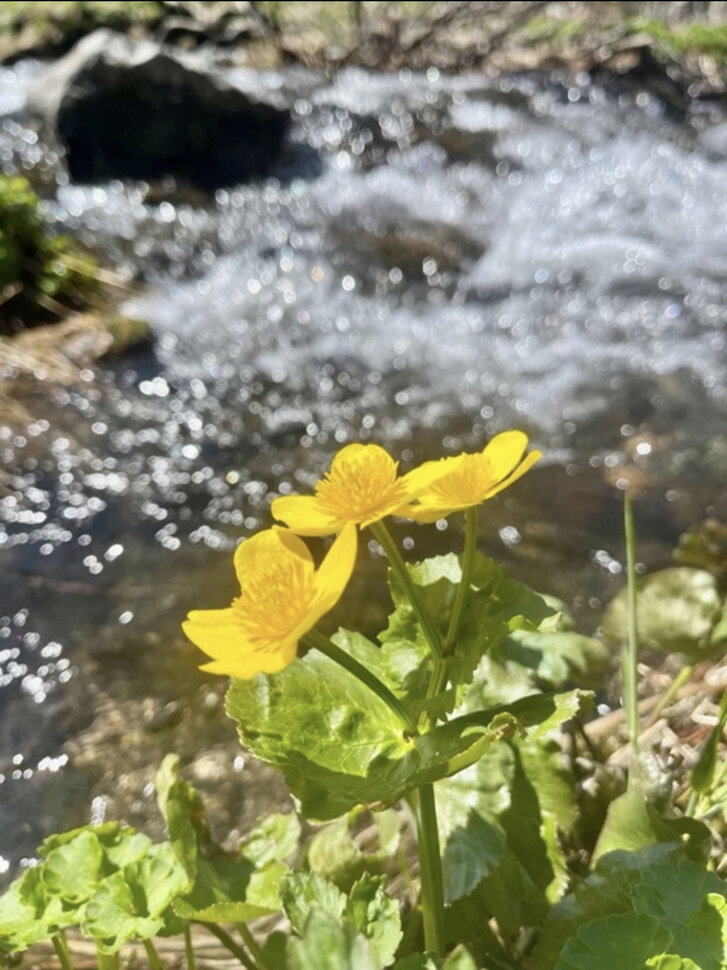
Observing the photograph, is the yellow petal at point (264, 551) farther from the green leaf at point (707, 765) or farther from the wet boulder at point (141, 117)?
the wet boulder at point (141, 117)

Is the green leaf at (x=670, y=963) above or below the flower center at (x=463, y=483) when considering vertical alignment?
below

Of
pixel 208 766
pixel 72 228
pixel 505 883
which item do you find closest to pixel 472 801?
pixel 505 883

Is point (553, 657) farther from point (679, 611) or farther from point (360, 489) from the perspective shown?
point (360, 489)

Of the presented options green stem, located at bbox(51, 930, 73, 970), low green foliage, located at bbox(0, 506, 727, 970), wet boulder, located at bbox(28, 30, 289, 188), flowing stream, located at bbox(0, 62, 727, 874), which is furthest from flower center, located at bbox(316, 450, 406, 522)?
wet boulder, located at bbox(28, 30, 289, 188)

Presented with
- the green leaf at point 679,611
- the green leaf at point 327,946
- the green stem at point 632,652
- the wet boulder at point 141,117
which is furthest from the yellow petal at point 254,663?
the wet boulder at point 141,117

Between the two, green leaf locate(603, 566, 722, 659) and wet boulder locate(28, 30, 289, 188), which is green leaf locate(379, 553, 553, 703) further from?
wet boulder locate(28, 30, 289, 188)
